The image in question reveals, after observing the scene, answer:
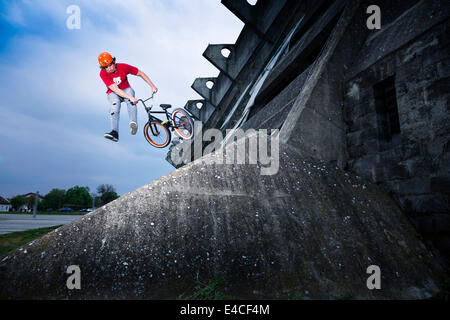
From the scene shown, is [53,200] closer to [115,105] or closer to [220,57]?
[220,57]

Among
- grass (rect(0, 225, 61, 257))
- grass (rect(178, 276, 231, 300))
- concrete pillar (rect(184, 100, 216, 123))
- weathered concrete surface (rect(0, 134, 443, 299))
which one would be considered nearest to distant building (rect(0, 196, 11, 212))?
concrete pillar (rect(184, 100, 216, 123))

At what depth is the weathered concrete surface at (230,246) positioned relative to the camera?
7.06 feet

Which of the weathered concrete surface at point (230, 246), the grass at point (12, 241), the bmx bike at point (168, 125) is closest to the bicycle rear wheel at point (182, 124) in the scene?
the bmx bike at point (168, 125)

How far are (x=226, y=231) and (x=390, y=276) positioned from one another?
1.85 metres

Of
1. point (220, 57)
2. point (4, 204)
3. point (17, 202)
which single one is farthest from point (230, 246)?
point (4, 204)

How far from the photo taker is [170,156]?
72.6ft

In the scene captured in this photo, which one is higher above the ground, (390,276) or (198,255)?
(198,255)

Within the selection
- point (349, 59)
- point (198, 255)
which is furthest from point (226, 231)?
point (349, 59)

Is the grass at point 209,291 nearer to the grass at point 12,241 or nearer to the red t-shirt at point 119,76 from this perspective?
the grass at point 12,241

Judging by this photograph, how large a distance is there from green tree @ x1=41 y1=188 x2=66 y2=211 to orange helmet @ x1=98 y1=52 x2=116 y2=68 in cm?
11227

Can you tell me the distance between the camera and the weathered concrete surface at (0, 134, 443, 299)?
215 centimetres

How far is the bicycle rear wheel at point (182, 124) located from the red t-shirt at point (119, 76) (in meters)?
3.77

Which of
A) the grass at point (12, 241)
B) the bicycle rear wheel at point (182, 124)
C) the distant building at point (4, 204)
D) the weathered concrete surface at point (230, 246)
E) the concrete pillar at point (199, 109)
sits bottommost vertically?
the distant building at point (4, 204)
